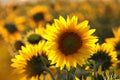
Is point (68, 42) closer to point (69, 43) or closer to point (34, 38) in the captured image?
point (69, 43)

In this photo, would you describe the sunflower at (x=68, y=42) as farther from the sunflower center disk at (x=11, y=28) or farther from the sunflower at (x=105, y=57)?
the sunflower center disk at (x=11, y=28)

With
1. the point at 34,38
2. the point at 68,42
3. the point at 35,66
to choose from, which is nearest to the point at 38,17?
the point at 34,38

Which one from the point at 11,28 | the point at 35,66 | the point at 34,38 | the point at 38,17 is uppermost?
the point at 38,17

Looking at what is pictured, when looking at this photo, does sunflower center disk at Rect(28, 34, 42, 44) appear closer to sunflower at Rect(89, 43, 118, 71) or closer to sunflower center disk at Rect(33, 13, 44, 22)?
sunflower at Rect(89, 43, 118, 71)

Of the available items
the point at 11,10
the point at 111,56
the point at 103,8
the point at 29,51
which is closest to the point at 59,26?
the point at 29,51

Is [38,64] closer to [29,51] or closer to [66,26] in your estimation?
[29,51]

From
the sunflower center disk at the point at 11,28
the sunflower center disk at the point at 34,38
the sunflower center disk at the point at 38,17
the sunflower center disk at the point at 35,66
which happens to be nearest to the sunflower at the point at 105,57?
the sunflower center disk at the point at 35,66
